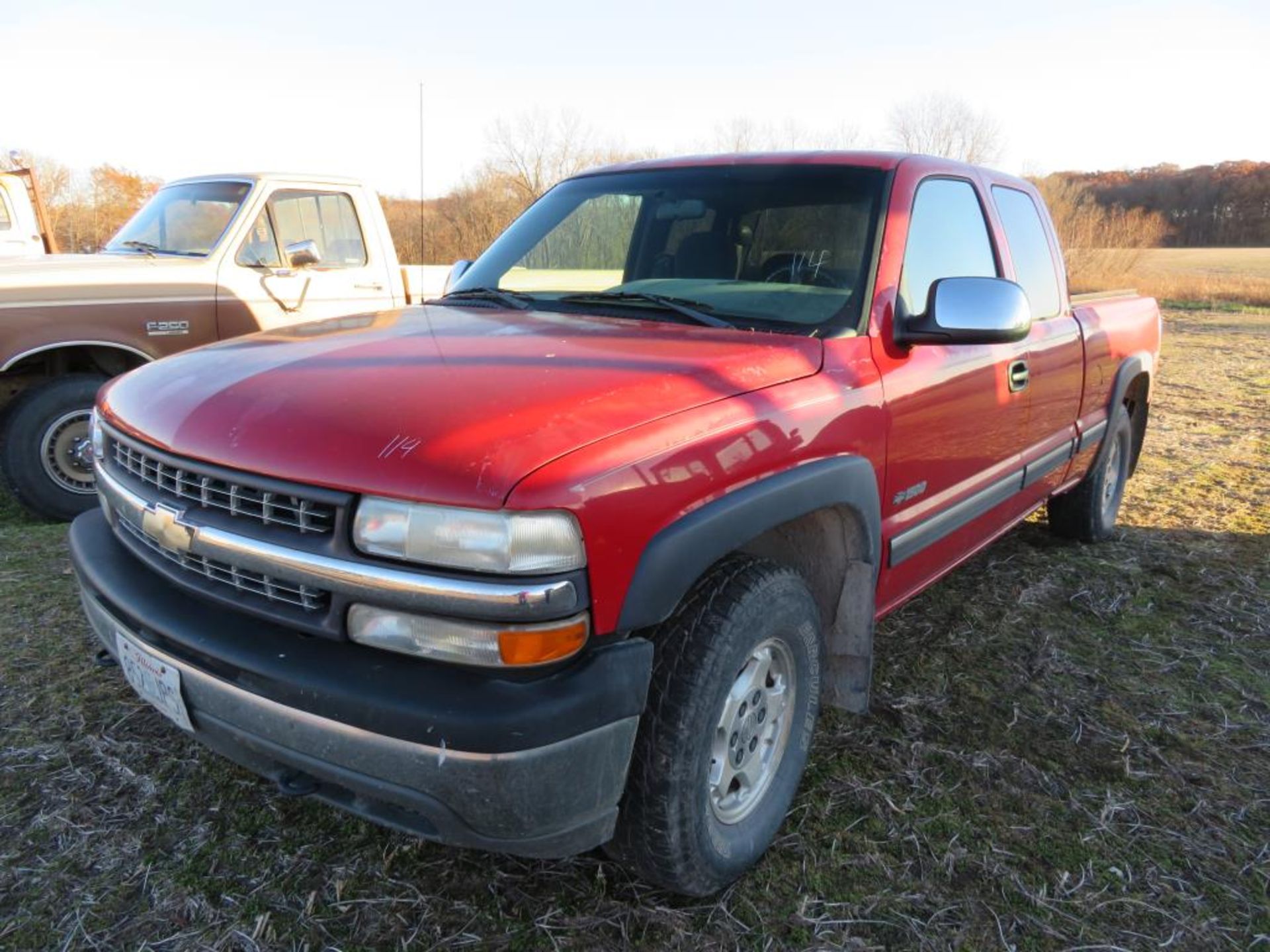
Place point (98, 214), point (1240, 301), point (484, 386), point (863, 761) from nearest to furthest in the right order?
point (484, 386) → point (863, 761) → point (98, 214) → point (1240, 301)

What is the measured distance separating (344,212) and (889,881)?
5498 mm

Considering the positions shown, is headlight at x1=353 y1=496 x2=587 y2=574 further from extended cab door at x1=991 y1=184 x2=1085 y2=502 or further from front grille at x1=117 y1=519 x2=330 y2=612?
extended cab door at x1=991 y1=184 x2=1085 y2=502

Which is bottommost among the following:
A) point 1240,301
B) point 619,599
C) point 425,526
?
point 1240,301

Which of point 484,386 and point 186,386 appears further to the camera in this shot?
point 186,386

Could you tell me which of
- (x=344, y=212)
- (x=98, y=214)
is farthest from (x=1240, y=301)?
(x=98, y=214)

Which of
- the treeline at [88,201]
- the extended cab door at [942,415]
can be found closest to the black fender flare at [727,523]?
the extended cab door at [942,415]

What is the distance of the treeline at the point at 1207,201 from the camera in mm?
57594

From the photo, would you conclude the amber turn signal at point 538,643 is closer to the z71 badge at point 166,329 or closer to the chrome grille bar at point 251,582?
the chrome grille bar at point 251,582

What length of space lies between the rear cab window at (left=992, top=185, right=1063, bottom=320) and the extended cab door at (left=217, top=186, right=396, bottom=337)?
3.52 metres

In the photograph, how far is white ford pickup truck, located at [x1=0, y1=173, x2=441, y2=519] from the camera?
16.3ft

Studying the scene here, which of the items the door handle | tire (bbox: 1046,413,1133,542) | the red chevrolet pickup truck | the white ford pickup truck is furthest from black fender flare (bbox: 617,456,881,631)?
the white ford pickup truck

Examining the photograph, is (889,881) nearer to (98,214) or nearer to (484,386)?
(484,386)

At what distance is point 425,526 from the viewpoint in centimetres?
169

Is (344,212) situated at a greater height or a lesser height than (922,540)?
greater
